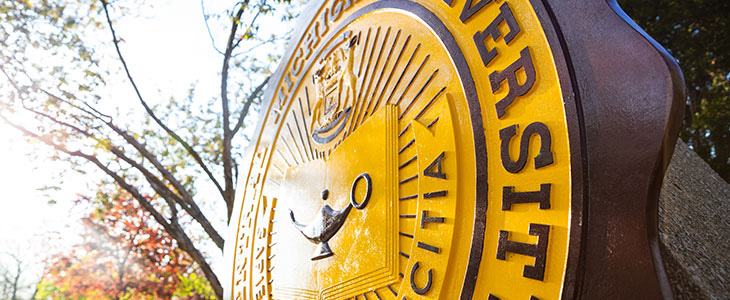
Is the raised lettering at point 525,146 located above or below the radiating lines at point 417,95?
below

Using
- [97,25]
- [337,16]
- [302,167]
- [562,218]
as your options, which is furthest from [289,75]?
[97,25]

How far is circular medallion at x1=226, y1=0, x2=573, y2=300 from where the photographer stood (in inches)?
40.1

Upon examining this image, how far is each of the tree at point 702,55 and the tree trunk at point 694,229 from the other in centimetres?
328

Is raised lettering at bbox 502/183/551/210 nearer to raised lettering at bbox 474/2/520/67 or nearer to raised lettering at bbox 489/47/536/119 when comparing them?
raised lettering at bbox 489/47/536/119

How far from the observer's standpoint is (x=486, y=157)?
1.15 meters

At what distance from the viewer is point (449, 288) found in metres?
1.17

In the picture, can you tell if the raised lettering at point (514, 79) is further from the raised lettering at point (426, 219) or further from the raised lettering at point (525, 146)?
the raised lettering at point (426, 219)

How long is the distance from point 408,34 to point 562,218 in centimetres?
91

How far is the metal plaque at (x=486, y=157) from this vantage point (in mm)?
865

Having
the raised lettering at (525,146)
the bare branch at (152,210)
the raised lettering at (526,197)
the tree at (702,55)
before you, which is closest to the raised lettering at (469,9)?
the raised lettering at (525,146)

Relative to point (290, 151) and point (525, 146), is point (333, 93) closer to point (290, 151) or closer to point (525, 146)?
point (290, 151)

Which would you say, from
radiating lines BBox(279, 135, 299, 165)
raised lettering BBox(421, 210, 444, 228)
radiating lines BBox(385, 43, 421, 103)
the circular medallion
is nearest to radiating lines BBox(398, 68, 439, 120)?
the circular medallion

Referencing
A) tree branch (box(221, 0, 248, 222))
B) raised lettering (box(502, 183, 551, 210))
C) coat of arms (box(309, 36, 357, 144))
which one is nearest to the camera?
raised lettering (box(502, 183, 551, 210))

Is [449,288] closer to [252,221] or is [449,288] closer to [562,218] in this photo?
[562,218]
